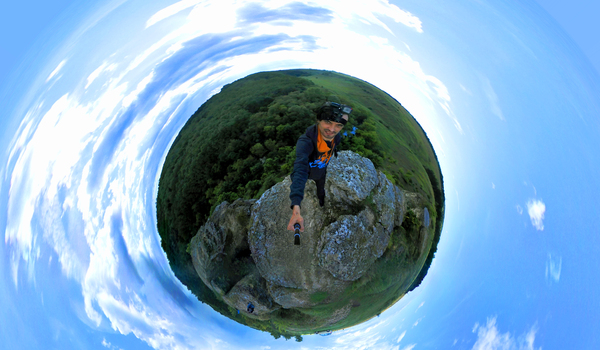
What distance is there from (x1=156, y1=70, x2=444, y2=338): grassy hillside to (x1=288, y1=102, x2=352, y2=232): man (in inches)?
61.0

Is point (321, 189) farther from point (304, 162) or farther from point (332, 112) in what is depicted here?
point (332, 112)

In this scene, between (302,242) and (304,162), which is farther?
(302,242)

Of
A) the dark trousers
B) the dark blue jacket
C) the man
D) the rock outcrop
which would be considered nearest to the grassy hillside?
the rock outcrop

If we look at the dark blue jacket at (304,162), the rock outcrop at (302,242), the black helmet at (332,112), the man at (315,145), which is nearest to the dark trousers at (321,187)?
the rock outcrop at (302,242)

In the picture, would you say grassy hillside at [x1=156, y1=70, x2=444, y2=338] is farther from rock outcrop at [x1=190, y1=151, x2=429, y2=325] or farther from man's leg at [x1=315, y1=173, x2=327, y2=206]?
man's leg at [x1=315, y1=173, x2=327, y2=206]

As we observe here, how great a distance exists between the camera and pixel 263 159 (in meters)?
5.39

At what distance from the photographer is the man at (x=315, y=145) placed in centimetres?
317

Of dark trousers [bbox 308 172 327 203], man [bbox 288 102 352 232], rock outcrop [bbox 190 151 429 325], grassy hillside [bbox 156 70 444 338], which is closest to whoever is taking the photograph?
man [bbox 288 102 352 232]

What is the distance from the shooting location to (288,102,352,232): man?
125 inches

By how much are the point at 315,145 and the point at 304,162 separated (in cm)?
47

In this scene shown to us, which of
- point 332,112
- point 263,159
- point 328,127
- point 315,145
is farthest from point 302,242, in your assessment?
point 332,112

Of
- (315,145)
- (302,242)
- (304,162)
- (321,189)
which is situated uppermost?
(321,189)

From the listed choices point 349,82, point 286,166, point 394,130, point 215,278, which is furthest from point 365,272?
point 349,82

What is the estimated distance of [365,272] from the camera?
5.07 meters
